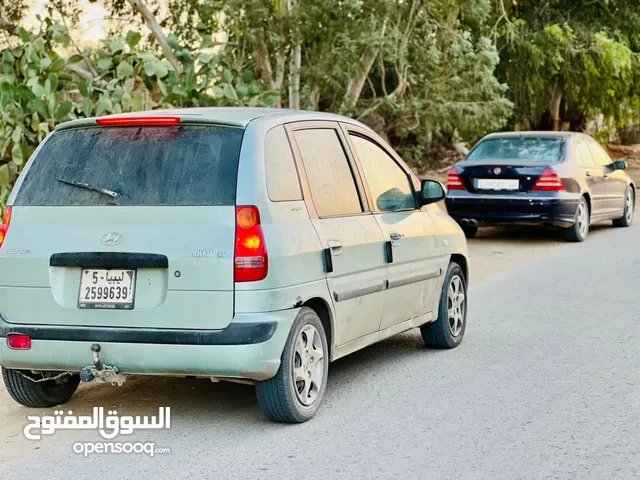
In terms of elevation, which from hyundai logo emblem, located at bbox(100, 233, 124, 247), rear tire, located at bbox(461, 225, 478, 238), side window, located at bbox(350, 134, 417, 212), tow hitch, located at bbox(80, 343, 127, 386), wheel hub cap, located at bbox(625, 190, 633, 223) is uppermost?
side window, located at bbox(350, 134, 417, 212)

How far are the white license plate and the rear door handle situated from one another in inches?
371

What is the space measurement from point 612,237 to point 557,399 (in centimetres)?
1069

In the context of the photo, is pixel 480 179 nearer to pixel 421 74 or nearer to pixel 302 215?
pixel 421 74

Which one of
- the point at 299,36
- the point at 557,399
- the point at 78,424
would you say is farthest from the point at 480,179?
the point at 78,424

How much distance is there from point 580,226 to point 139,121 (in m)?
11.1

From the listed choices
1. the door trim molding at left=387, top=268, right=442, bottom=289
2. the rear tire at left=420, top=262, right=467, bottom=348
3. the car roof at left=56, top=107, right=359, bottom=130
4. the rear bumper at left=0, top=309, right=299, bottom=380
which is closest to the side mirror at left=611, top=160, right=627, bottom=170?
the rear tire at left=420, top=262, right=467, bottom=348

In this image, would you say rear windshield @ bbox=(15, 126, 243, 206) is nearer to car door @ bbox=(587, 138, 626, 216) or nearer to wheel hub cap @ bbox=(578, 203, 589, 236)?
wheel hub cap @ bbox=(578, 203, 589, 236)

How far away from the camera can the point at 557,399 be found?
6.63 meters

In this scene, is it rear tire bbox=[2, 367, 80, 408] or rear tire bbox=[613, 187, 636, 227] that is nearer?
rear tire bbox=[2, 367, 80, 408]

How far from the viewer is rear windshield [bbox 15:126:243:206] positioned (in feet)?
19.4

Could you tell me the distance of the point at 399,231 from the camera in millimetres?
7359

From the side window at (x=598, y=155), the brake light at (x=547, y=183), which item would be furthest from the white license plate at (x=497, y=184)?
the side window at (x=598, y=155)

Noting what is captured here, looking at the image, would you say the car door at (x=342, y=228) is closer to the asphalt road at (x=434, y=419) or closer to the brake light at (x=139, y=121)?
the asphalt road at (x=434, y=419)

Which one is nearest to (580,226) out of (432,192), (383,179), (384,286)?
(432,192)
